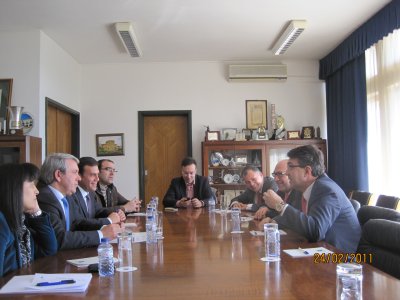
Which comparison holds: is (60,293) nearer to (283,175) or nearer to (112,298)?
(112,298)

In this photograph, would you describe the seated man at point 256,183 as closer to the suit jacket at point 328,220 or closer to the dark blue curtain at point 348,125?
the suit jacket at point 328,220

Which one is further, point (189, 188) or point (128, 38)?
point (128, 38)

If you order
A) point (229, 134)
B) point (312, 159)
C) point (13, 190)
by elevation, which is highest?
point (229, 134)

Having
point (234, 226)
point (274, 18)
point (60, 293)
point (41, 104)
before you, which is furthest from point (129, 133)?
point (60, 293)

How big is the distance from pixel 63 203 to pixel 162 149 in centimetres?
407

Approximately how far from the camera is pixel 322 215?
2098 mm

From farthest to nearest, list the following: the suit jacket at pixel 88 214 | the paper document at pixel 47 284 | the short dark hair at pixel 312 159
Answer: the suit jacket at pixel 88 214 → the short dark hair at pixel 312 159 → the paper document at pixel 47 284

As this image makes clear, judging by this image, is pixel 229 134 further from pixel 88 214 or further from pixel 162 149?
pixel 88 214

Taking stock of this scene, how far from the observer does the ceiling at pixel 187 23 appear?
4180mm

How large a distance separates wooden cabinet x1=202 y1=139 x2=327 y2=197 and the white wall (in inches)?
17.9

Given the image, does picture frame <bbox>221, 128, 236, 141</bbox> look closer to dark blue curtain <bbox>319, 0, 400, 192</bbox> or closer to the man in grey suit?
dark blue curtain <bbox>319, 0, 400, 192</bbox>

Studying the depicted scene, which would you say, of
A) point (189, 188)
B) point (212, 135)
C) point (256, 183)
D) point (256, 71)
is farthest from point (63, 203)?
point (256, 71)

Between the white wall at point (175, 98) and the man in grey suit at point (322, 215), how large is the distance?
13.2 ft
